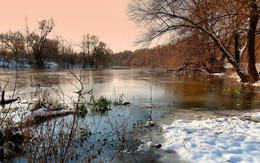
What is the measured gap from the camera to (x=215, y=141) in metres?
5.23

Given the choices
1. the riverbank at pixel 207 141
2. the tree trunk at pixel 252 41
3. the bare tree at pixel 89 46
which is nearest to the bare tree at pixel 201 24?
the tree trunk at pixel 252 41

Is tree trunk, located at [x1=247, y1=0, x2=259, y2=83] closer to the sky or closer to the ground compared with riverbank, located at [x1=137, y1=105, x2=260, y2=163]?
closer to the sky

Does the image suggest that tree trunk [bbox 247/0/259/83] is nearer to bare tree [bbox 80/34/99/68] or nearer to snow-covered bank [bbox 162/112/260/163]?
snow-covered bank [bbox 162/112/260/163]

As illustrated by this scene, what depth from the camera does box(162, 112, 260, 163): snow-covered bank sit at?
177 inches

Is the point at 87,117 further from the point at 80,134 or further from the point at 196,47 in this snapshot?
the point at 196,47

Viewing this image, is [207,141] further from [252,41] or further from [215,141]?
[252,41]

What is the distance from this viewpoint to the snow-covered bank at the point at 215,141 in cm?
450

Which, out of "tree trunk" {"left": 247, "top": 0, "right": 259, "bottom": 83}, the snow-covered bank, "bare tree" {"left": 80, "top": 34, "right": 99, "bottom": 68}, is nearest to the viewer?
the snow-covered bank

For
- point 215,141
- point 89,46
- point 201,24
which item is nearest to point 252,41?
point 201,24

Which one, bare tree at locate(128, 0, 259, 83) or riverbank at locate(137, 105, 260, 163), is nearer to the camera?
riverbank at locate(137, 105, 260, 163)

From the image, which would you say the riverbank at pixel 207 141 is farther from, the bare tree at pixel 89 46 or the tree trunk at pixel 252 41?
the bare tree at pixel 89 46

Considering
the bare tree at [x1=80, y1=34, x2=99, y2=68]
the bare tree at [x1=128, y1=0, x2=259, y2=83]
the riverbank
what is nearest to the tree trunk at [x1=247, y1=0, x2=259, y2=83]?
the bare tree at [x1=128, y1=0, x2=259, y2=83]

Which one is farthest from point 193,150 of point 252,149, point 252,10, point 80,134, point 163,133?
point 252,10

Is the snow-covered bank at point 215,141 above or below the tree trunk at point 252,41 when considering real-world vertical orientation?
below
